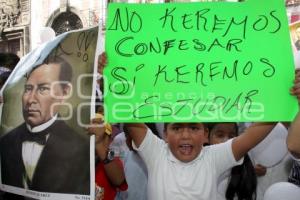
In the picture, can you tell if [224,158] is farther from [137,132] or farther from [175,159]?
[137,132]

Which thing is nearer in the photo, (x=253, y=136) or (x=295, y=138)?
(x=295, y=138)

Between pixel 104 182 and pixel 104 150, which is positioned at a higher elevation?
pixel 104 150

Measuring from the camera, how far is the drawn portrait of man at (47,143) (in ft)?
5.39

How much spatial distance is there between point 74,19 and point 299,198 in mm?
16095

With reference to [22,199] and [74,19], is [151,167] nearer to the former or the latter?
[22,199]

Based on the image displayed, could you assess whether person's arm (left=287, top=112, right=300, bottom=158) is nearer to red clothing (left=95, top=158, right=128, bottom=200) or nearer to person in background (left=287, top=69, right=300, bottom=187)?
person in background (left=287, top=69, right=300, bottom=187)

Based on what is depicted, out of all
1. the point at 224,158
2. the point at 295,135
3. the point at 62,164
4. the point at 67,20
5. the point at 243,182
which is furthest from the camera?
the point at 67,20

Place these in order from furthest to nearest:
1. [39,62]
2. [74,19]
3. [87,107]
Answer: [74,19], [39,62], [87,107]

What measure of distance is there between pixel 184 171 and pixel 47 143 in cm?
51

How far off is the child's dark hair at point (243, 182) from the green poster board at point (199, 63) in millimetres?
511

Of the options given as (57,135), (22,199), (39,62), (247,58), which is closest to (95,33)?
(39,62)

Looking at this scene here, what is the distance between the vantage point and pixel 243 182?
212 cm

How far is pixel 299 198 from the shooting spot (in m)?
1.74

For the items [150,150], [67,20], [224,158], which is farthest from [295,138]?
[67,20]
